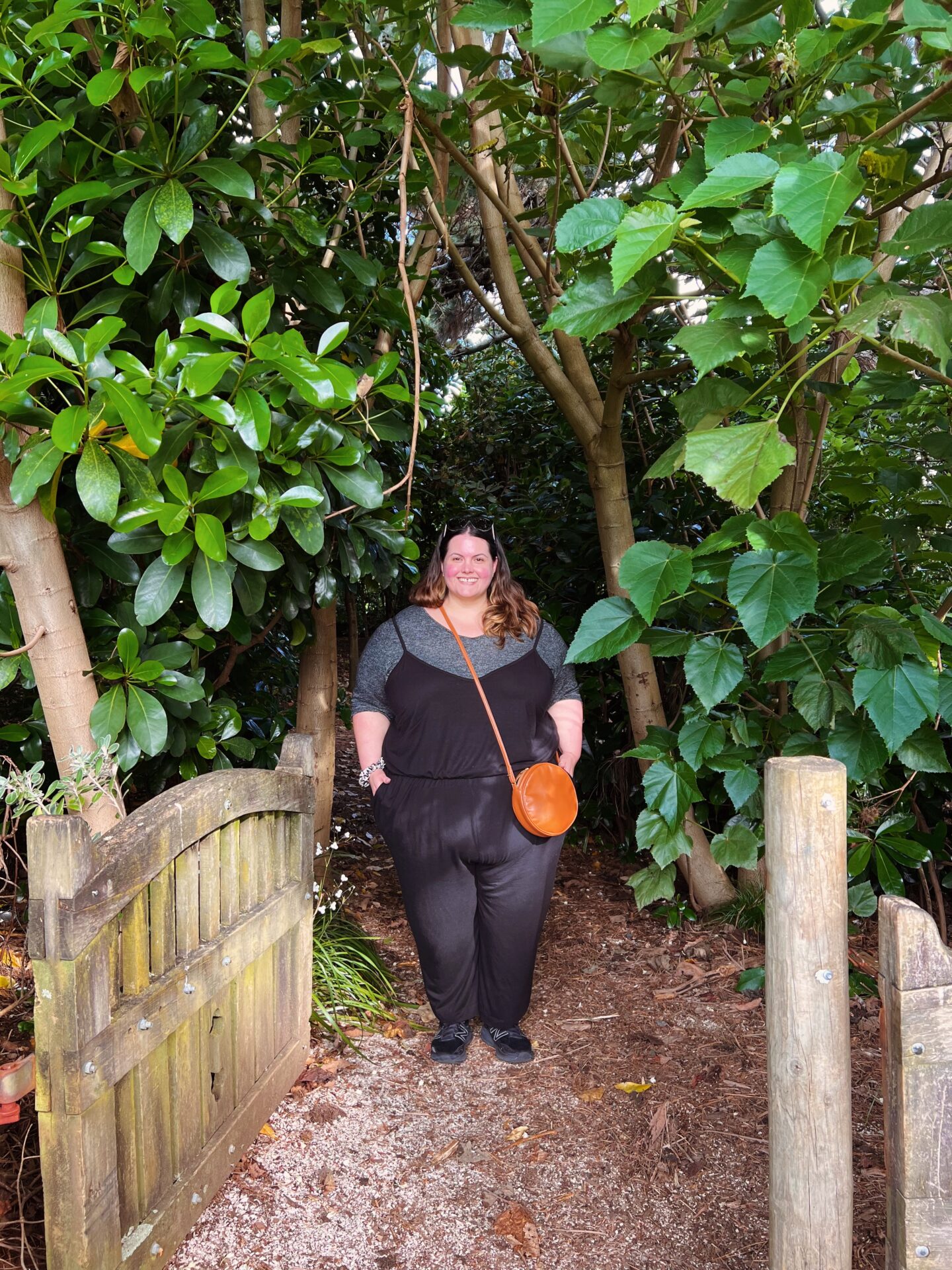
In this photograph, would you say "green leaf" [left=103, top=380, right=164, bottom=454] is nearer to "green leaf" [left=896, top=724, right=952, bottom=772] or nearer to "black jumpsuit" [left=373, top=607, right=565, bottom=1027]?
"black jumpsuit" [left=373, top=607, right=565, bottom=1027]

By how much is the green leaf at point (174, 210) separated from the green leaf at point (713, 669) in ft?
4.67

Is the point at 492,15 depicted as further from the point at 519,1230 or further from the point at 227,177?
the point at 519,1230

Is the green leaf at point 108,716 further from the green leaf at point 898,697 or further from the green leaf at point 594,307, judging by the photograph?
the green leaf at point 898,697

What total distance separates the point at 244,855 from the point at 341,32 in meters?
2.68

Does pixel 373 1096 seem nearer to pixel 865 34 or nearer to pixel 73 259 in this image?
pixel 73 259

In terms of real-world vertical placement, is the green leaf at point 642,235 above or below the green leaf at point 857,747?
above

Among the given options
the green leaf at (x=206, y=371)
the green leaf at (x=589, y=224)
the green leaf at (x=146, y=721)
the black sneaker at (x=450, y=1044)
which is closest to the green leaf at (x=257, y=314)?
the green leaf at (x=206, y=371)

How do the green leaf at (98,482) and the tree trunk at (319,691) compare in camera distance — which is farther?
the tree trunk at (319,691)

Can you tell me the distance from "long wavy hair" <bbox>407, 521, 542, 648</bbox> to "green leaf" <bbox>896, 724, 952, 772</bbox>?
1.24 metres

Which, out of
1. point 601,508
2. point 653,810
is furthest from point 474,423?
point 653,810

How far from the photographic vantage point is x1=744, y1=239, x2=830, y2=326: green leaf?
1.54m

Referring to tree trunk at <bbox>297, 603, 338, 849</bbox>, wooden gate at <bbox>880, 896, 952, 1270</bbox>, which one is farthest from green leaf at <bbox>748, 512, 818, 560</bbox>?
tree trunk at <bbox>297, 603, 338, 849</bbox>

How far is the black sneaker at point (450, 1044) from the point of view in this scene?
3.10 m

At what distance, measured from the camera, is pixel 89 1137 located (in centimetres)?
169
